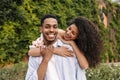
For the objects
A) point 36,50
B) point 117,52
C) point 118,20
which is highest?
point 36,50

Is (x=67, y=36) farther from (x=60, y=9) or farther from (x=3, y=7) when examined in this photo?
(x=60, y=9)

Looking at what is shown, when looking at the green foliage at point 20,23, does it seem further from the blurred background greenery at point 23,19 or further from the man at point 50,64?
the man at point 50,64

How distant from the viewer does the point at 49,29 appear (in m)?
3.06

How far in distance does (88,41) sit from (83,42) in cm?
4

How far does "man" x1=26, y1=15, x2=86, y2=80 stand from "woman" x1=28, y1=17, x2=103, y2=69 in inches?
2.0

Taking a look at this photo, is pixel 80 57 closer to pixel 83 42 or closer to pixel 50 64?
pixel 83 42

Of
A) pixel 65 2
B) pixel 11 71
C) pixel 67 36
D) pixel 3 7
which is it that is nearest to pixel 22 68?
pixel 11 71

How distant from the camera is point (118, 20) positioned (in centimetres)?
2014

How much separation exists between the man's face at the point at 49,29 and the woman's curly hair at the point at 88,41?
0.61 ft

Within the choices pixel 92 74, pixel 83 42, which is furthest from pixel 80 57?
pixel 92 74

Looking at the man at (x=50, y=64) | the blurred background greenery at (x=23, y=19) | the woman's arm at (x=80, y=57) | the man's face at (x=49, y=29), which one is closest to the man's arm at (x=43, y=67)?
the man at (x=50, y=64)

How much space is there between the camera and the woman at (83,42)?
3.13 m

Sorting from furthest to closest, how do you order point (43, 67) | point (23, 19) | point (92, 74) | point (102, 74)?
point (23, 19), point (102, 74), point (92, 74), point (43, 67)

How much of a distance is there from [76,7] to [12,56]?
170 inches
